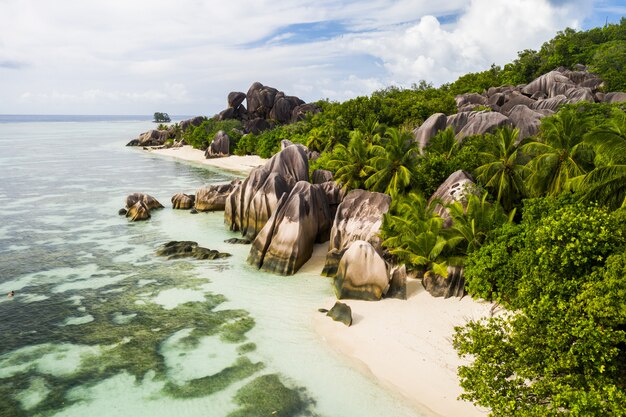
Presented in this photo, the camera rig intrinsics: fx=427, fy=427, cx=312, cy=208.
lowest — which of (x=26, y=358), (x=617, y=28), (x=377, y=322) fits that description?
(x=26, y=358)

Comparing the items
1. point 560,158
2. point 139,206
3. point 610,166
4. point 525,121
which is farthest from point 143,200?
point 610,166

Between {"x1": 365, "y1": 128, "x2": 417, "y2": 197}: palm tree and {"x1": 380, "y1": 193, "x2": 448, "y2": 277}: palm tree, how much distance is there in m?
2.32

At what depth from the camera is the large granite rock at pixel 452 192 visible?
63.6 ft

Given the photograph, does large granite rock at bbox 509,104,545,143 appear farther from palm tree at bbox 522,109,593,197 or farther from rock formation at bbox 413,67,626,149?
palm tree at bbox 522,109,593,197

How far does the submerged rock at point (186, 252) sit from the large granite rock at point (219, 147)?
156 feet

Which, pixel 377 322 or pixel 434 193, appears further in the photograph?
pixel 434 193

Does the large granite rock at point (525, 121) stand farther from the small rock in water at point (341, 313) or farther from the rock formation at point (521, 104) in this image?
the small rock in water at point (341, 313)

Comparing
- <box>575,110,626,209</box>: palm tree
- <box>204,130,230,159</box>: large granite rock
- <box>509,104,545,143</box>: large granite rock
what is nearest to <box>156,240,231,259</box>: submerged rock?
<box>575,110,626,209</box>: palm tree

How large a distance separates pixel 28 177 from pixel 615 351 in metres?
62.2

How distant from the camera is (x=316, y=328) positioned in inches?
625

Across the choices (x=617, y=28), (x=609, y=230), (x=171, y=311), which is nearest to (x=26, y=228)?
(x=171, y=311)

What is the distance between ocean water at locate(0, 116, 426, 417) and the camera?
12117 millimetres

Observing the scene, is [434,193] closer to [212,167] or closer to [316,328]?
[316,328]

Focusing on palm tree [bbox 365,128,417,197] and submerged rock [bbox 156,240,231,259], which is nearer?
palm tree [bbox 365,128,417,197]
